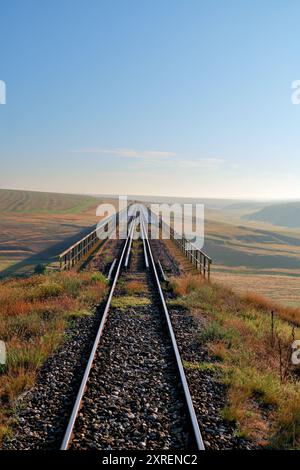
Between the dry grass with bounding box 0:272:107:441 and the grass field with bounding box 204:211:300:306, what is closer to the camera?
the dry grass with bounding box 0:272:107:441

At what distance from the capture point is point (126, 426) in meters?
5.59

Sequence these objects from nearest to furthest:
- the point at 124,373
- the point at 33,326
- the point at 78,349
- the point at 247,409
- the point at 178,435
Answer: the point at 178,435
the point at 247,409
the point at 124,373
the point at 78,349
the point at 33,326

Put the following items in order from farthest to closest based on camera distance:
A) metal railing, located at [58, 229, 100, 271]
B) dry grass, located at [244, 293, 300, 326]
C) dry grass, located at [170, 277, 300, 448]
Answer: metal railing, located at [58, 229, 100, 271]
dry grass, located at [244, 293, 300, 326]
dry grass, located at [170, 277, 300, 448]

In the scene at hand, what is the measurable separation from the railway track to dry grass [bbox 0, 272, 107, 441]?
40.0 inches

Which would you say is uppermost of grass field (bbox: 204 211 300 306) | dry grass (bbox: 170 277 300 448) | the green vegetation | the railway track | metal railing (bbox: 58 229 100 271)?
metal railing (bbox: 58 229 100 271)

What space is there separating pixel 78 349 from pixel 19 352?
126cm

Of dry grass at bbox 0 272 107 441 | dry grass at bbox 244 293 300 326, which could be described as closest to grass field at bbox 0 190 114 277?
dry grass at bbox 0 272 107 441

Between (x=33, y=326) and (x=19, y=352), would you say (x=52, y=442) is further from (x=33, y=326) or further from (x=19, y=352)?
(x=33, y=326)

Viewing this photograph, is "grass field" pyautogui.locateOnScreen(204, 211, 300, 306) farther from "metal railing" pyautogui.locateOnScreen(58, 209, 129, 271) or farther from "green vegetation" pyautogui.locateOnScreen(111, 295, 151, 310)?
"green vegetation" pyautogui.locateOnScreen(111, 295, 151, 310)

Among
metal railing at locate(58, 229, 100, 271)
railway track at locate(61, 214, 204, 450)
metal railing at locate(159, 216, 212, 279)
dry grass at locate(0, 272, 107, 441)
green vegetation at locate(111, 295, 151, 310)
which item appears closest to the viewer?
railway track at locate(61, 214, 204, 450)

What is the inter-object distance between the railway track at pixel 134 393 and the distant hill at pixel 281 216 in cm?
15034

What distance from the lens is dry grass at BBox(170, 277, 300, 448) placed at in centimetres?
578

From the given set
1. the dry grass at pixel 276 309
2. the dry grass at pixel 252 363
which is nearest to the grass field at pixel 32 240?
the dry grass at pixel 276 309
